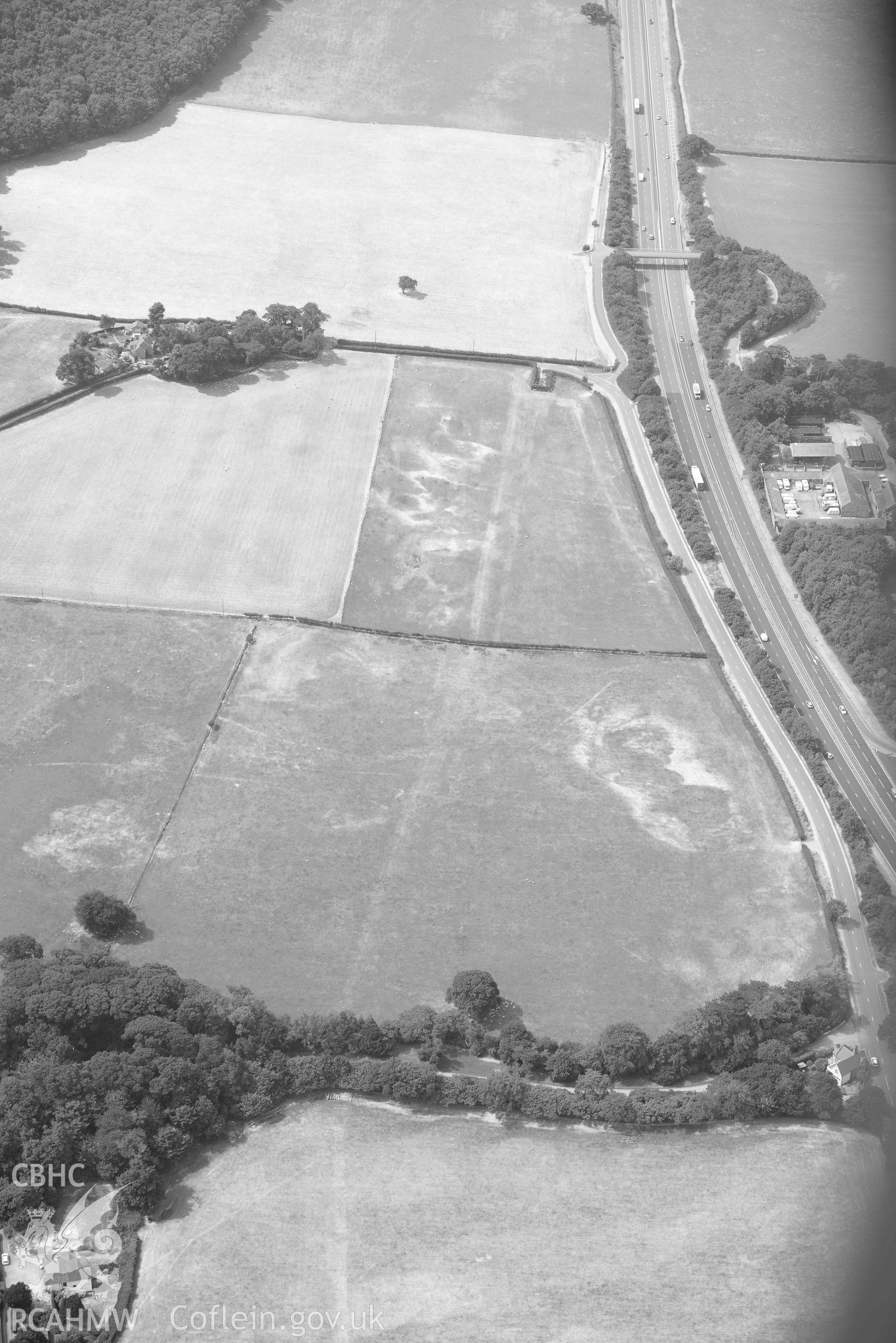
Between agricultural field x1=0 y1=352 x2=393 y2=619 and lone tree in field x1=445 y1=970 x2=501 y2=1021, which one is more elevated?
agricultural field x1=0 y1=352 x2=393 y2=619

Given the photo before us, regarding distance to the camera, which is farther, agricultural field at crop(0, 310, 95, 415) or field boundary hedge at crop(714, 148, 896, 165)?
field boundary hedge at crop(714, 148, 896, 165)

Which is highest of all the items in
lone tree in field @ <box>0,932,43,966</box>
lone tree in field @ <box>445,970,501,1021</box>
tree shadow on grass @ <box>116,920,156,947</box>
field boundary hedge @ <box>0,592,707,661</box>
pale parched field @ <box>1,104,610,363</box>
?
pale parched field @ <box>1,104,610,363</box>

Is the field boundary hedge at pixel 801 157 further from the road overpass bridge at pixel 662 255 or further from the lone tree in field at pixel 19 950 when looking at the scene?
the lone tree in field at pixel 19 950

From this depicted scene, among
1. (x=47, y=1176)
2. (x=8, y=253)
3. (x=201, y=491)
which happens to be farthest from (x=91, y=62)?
(x=47, y=1176)

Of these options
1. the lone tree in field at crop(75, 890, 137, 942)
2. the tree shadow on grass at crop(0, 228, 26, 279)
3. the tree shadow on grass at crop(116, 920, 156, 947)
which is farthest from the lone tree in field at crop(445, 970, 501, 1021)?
the tree shadow on grass at crop(0, 228, 26, 279)

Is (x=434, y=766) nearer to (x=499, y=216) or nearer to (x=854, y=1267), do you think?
(x=854, y=1267)

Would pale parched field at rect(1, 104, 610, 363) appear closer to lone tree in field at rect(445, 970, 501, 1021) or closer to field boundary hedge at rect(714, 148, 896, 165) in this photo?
field boundary hedge at rect(714, 148, 896, 165)

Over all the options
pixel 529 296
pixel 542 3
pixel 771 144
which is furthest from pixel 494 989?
pixel 542 3
